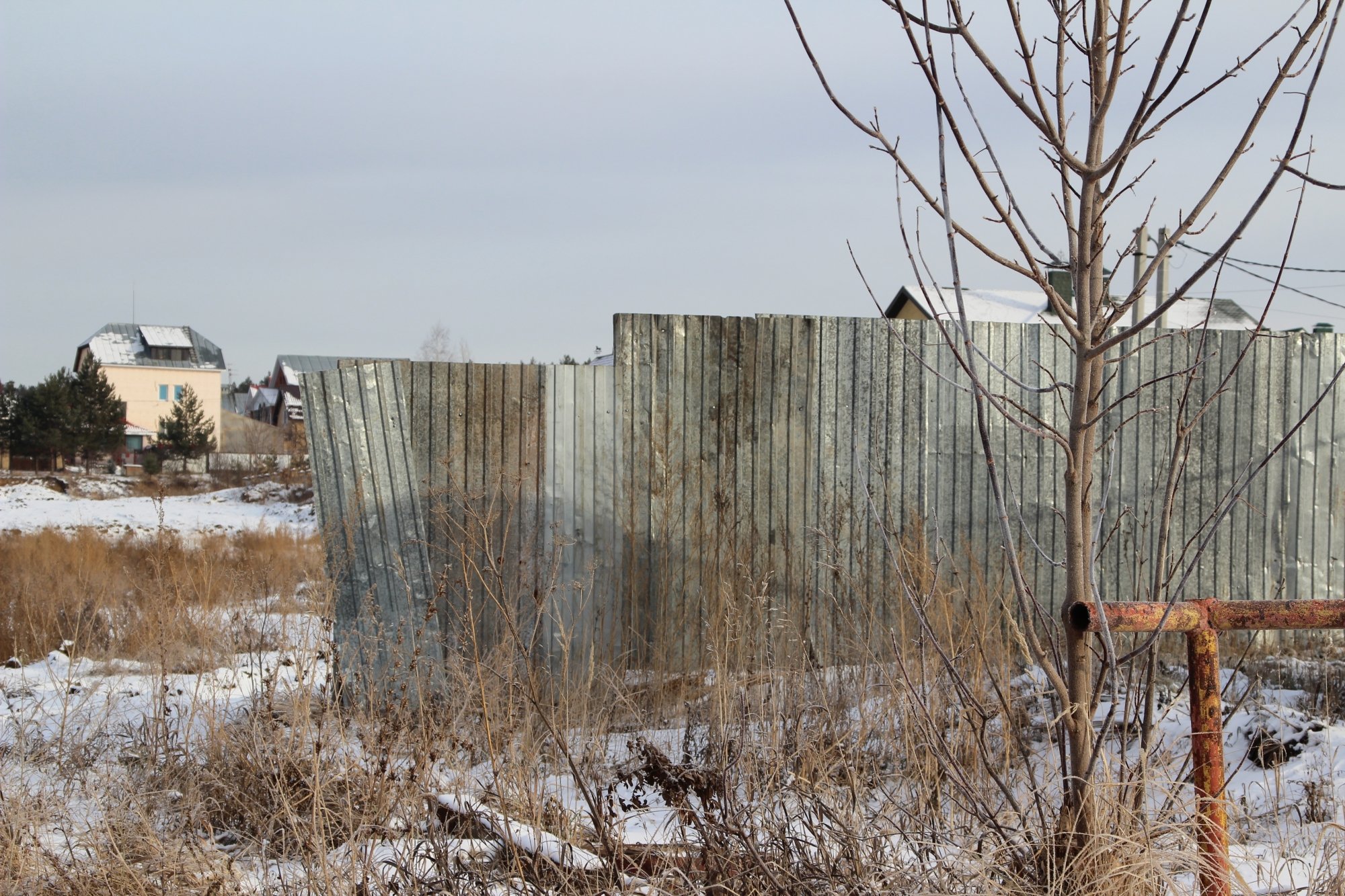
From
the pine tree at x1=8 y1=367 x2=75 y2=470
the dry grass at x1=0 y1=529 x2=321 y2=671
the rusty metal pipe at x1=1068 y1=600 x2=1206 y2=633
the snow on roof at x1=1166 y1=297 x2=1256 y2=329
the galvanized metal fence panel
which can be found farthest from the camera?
the pine tree at x1=8 y1=367 x2=75 y2=470

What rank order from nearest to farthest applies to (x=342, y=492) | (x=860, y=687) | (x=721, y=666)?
1. (x=721, y=666)
2. (x=860, y=687)
3. (x=342, y=492)

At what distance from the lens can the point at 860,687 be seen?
3.84 metres

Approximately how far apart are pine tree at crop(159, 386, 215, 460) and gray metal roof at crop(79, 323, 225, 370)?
12.5m

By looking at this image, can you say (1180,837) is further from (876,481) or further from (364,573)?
(364,573)

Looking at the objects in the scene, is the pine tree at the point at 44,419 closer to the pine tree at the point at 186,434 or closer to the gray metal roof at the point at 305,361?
the pine tree at the point at 186,434

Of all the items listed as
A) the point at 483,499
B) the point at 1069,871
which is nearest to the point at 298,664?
the point at 483,499

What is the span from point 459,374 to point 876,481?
2.33 metres

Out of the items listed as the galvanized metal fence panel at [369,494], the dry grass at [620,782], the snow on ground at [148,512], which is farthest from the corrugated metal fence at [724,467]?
the snow on ground at [148,512]

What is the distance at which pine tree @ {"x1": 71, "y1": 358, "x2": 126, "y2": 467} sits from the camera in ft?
97.7

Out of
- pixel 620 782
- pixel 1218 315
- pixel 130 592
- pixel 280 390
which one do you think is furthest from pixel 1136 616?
pixel 280 390

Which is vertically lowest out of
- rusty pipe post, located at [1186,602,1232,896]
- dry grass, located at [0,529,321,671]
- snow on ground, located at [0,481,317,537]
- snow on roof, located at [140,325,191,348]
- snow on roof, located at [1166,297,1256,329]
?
snow on ground, located at [0,481,317,537]

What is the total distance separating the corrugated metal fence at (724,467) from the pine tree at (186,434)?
3019 centimetres

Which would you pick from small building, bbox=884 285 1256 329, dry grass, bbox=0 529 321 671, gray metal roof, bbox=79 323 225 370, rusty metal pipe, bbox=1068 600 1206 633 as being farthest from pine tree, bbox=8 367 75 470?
rusty metal pipe, bbox=1068 600 1206 633

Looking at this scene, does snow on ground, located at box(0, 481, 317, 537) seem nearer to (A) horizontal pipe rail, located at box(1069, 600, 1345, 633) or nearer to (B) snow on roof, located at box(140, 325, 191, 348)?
Answer: (A) horizontal pipe rail, located at box(1069, 600, 1345, 633)
